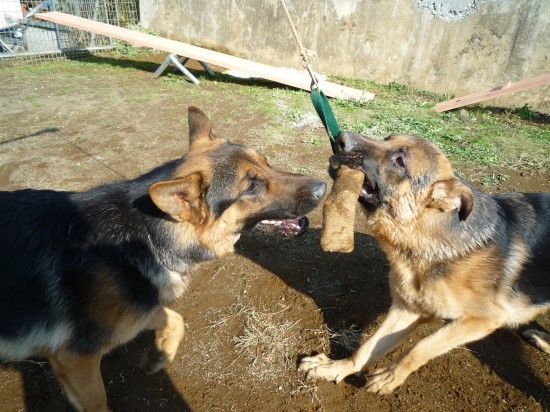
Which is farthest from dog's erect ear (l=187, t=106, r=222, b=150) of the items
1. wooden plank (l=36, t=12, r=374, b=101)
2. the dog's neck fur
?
wooden plank (l=36, t=12, r=374, b=101)

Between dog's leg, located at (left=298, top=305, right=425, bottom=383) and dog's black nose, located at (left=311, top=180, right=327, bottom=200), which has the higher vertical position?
dog's black nose, located at (left=311, top=180, right=327, bottom=200)

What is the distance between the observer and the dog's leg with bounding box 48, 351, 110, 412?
2541mm

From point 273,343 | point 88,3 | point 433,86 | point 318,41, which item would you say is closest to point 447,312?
point 273,343

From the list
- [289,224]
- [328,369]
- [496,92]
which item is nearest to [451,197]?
[289,224]

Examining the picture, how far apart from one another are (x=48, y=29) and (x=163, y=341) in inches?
481

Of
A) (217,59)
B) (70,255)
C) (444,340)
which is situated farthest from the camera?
(217,59)

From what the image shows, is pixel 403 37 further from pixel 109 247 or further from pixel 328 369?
pixel 109 247

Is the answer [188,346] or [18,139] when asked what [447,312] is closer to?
[188,346]

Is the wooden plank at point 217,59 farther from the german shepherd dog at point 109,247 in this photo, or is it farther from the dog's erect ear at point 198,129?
the german shepherd dog at point 109,247

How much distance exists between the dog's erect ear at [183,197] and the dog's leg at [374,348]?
1.72 meters

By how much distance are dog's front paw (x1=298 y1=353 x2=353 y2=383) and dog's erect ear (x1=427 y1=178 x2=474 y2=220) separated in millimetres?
1570

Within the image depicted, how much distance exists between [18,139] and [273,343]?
6.30m

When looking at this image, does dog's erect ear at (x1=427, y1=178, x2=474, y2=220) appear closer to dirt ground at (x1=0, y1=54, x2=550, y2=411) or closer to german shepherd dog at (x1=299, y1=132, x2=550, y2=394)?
german shepherd dog at (x1=299, y1=132, x2=550, y2=394)

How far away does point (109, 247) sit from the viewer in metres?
2.56
